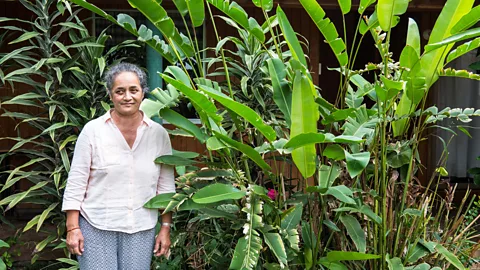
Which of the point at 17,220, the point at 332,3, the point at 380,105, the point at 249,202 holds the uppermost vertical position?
the point at 332,3

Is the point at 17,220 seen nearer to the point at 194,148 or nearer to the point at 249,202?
the point at 194,148

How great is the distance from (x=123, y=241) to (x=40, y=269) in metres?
1.65

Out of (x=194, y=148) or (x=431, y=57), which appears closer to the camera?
(x=431, y=57)

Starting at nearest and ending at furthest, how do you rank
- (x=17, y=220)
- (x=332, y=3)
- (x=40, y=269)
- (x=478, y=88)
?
(x=40, y=269), (x=332, y=3), (x=17, y=220), (x=478, y=88)

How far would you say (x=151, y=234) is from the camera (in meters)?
2.92

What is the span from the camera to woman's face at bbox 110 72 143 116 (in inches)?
109

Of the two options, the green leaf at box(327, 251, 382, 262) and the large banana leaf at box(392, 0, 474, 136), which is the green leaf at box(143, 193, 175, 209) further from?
the large banana leaf at box(392, 0, 474, 136)

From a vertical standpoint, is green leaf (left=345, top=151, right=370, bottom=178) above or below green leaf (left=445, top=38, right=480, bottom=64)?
below

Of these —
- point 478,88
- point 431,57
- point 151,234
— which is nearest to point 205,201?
point 151,234

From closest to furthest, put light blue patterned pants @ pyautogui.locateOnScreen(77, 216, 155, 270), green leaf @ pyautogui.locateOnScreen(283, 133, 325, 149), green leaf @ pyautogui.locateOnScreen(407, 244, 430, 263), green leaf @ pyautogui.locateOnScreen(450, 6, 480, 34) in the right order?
green leaf @ pyautogui.locateOnScreen(283, 133, 325, 149)
green leaf @ pyautogui.locateOnScreen(450, 6, 480, 34)
light blue patterned pants @ pyautogui.locateOnScreen(77, 216, 155, 270)
green leaf @ pyautogui.locateOnScreen(407, 244, 430, 263)

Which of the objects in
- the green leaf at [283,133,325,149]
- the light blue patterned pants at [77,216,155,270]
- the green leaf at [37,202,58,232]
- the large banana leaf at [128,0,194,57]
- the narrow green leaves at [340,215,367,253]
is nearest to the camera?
the green leaf at [283,133,325,149]

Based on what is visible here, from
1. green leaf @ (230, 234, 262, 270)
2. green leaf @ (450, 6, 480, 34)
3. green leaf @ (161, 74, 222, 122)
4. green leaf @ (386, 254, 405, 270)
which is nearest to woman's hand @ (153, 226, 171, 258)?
green leaf @ (230, 234, 262, 270)

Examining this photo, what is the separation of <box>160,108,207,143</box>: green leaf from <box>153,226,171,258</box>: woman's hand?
1.77ft

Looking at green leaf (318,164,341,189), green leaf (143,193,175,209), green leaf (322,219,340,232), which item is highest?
green leaf (318,164,341,189)
